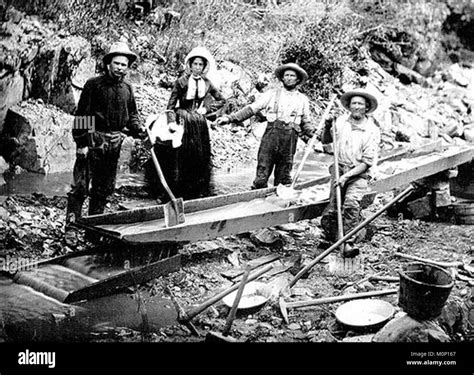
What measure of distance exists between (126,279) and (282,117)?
2151 mm

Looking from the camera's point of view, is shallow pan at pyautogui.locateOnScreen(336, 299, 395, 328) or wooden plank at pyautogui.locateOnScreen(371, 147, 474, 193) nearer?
shallow pan at pyautogui.locateOnScreen(336, 299, 395, 328)

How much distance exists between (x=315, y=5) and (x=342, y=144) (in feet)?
11.6

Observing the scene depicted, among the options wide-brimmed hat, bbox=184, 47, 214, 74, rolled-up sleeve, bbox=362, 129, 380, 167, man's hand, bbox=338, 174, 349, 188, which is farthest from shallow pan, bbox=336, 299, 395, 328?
wide-brimmed hat, bbox=184, 47, 214, 74

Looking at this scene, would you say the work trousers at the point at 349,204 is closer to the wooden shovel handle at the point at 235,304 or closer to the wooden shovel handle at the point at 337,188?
the wooden shovel handle at the point at 337,188

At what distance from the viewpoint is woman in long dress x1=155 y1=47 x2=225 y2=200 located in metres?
4.69

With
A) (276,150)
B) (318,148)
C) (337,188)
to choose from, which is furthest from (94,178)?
(318,148)

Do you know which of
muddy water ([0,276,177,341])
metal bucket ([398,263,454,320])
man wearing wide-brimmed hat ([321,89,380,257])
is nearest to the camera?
metal bucket ([398,263,454,320])

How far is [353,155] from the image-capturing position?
4523 mm

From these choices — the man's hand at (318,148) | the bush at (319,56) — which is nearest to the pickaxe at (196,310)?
the bush at (319,56)

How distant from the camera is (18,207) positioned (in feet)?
14.3

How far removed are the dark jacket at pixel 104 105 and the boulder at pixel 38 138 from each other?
3.47 ft

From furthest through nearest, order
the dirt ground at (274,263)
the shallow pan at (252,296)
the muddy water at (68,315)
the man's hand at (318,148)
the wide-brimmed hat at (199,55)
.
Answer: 1. the man's hand at (318,148)
2. the wide-brimmed hat at (199,55)
3. the shallow pan at (252,296)
4. the dirt ground at (274,263)
5. the muddy water at (68,315)

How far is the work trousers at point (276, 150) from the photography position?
4.98m

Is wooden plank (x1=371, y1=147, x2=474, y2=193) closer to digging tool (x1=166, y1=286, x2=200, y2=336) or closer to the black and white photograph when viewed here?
the black and white photograph
